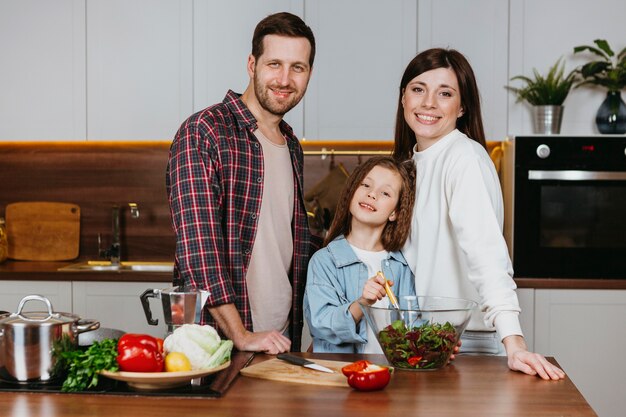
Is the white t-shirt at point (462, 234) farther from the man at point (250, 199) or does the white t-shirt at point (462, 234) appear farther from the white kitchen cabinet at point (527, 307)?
the white kitchen cabinet at point (527, 307)

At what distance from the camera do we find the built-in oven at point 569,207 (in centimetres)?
346

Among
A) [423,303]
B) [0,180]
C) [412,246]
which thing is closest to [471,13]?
[412,246]

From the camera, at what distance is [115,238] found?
13.4 ft

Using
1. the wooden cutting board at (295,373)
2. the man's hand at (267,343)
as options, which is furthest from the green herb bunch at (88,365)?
the man's hand at (267,343)

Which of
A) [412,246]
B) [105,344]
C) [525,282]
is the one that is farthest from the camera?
[525,282]

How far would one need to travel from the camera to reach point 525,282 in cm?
344

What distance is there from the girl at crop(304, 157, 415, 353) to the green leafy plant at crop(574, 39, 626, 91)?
1.63m

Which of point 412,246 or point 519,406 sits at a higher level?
point 412,246

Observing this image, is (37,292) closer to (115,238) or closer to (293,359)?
(115,238)

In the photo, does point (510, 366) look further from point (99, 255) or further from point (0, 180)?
point (0, 180)

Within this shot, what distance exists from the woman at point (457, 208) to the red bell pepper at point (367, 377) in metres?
0.35

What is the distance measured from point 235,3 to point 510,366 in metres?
2.46

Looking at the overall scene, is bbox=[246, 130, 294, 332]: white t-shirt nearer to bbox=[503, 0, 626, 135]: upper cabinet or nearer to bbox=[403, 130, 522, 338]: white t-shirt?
bbox=[403, 130, 522, 338]: white t-shirt

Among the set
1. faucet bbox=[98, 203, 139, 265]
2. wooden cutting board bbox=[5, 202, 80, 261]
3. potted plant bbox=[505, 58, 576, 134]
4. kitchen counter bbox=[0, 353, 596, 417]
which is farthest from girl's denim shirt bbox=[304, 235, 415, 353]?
wooden cutting board bbox=[5, 202, 80, 261]
